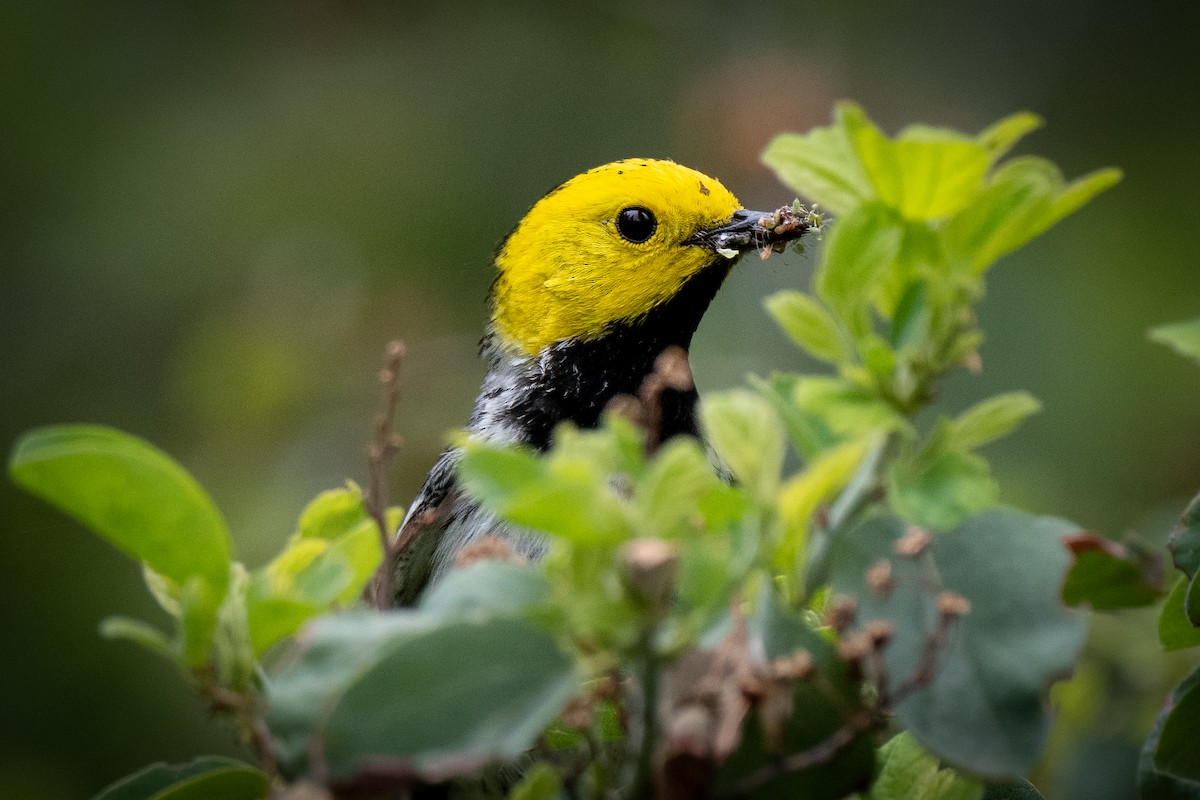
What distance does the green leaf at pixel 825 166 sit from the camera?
2.96ft

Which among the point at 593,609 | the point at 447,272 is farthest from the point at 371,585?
the point at 447,272

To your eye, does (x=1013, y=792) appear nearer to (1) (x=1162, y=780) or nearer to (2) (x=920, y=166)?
(1) (x=1162, y=780)

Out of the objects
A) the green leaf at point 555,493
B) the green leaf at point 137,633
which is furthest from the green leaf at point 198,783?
the green leaf at point 555,493

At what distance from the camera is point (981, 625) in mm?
848

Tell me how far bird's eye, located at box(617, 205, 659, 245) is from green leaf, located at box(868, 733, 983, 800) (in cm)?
185

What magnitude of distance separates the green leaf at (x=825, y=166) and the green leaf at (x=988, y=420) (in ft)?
0.57

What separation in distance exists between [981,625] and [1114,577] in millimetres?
221

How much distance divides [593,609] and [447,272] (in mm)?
4645

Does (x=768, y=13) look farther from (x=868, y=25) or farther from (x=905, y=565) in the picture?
(x=905, y=565)

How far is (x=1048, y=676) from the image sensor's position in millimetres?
811

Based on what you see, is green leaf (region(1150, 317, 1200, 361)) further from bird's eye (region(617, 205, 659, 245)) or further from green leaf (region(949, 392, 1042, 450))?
bird's eye (region(617, 205, 659, 245))

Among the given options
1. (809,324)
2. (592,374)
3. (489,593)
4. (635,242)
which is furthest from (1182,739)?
(635,242)

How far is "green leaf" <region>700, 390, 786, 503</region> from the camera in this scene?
801mm

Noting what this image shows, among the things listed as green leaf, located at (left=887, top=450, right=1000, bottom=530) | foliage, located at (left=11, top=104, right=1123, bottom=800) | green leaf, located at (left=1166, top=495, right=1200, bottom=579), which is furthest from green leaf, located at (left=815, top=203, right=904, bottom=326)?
green leaf, located at (left=1166, top=495, right=1200, bottom=579)
